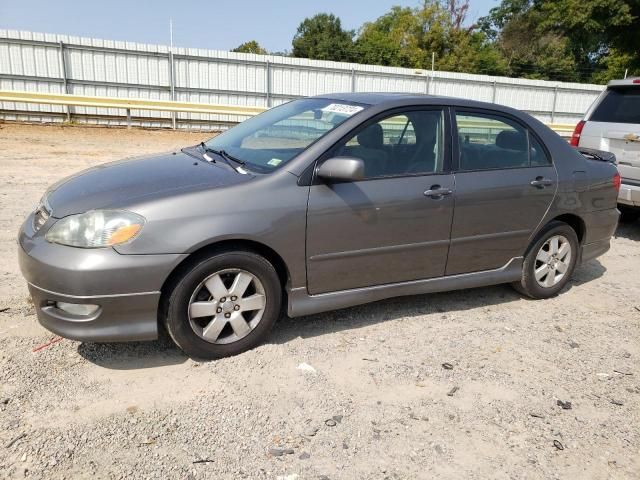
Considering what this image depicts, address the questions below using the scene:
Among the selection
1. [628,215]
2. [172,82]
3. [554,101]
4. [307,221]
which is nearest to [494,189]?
[307,221]

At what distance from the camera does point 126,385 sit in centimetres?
306

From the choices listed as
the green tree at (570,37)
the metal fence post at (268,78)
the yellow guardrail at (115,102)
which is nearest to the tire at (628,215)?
the yellow guardrail at (115,102)

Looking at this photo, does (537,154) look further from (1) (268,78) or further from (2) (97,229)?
(1) (268,78)

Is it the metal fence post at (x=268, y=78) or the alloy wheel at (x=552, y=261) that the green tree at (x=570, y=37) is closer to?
the metal fence post at (x=268, y=78)

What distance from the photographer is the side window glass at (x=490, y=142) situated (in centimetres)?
411

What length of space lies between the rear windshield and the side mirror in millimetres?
4875

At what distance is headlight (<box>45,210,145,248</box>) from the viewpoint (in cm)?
297

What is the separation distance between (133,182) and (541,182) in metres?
3.11

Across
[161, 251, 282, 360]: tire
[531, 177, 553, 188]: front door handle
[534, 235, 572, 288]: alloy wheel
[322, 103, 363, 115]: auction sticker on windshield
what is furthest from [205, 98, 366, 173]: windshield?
[534, 235, 572, 288]: alloy wheel

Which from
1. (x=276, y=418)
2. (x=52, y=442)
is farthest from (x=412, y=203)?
(x=52, y=442)

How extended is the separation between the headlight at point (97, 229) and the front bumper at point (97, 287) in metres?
0.05

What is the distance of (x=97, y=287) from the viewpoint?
292 centimetres

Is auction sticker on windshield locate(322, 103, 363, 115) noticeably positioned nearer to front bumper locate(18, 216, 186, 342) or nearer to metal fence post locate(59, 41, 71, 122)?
front bumper locate(18, 216, 186, 342)

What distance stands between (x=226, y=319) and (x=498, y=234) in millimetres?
2247
